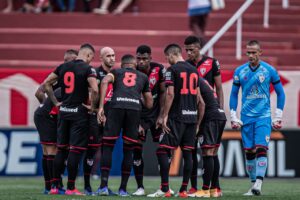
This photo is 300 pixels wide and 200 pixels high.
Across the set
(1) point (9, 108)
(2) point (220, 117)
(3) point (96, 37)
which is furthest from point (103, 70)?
(3) point (96, 37)

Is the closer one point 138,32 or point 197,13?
point 197,13

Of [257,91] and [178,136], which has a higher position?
[257,91]

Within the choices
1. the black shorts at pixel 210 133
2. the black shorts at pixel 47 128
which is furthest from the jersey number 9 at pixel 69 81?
the black shorts at pixel 210 133

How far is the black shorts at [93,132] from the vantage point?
1678 centimetres

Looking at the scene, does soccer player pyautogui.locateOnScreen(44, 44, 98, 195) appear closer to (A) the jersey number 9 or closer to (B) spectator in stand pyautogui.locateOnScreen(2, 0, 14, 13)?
(A) the jersey number 9

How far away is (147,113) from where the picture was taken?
17.4m

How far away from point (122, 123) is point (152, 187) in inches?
126

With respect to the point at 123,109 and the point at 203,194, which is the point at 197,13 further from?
the point at 203,194

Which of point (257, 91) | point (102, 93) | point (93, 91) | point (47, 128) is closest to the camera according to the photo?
point (102, 93)

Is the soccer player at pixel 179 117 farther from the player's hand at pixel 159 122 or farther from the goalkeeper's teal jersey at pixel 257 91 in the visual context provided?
the goalkeeper's teal jersey at pixel 257 91

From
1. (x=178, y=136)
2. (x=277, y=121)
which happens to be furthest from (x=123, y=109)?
(x=277, y=121)

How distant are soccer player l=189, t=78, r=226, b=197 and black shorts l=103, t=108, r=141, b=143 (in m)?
1.04

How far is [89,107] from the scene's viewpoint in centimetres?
1659

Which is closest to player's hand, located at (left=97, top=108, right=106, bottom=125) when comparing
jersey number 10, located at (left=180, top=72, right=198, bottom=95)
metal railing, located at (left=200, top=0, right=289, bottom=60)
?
jersey number 10, located at (left=180, top=72, right=198, bottom=95)
